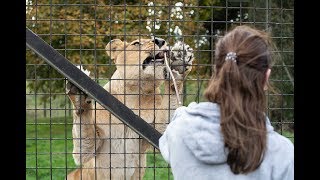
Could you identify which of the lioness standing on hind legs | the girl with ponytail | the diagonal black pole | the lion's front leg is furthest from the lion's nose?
the girl with ponytail

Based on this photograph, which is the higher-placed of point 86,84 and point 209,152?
point 86,84

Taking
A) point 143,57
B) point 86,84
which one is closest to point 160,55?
point 143,57

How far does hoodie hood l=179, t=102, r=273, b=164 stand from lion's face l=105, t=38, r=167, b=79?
2188mm

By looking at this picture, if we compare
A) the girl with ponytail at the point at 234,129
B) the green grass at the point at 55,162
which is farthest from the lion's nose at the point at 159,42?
the girl with ponytail at the point at 234,129

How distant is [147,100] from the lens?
18.0 ft

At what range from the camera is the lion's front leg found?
4.57 metres

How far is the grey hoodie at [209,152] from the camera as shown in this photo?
246 centimetres

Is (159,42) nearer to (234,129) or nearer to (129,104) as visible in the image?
(129,104)

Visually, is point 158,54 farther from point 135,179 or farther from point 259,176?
point 259,176

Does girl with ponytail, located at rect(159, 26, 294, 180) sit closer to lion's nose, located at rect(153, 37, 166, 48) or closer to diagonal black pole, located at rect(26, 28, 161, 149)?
diagonal black pole, located at rect(26, 28, 161, 149)

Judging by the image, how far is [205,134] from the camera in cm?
248

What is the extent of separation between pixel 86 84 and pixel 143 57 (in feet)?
3.79
